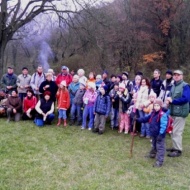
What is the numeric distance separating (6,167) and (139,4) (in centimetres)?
2009

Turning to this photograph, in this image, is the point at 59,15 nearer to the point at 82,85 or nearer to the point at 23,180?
the point at 82,85

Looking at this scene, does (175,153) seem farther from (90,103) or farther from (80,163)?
(90,103)

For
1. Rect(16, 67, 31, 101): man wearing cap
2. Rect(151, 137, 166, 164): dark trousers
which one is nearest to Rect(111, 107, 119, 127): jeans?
Rect(151, 137, 166, 164): dark trousers

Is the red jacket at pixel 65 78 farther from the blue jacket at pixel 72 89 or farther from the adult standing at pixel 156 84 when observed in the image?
the adult standing at pixel 156 84

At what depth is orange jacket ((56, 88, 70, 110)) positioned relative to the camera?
8547 millimetres

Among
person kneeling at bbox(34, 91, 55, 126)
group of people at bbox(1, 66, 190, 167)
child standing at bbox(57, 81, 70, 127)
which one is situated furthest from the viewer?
child standing at bbox(57, 81, 70, 127)

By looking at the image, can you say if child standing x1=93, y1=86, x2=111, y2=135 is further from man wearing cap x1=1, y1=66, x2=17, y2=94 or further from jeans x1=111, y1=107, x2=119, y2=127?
man wearing cap x1=1, y1=66, x2=17, y2=94

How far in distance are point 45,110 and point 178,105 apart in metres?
4.02

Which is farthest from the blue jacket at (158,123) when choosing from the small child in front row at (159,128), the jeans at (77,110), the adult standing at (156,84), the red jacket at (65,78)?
the red jacket at (65,78)

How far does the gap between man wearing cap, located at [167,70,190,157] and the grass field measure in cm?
33

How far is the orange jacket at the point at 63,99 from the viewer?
8.55 m

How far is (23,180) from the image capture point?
4.70m

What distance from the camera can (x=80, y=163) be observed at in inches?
219

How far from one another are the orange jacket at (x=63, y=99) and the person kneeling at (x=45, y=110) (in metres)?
0.27
